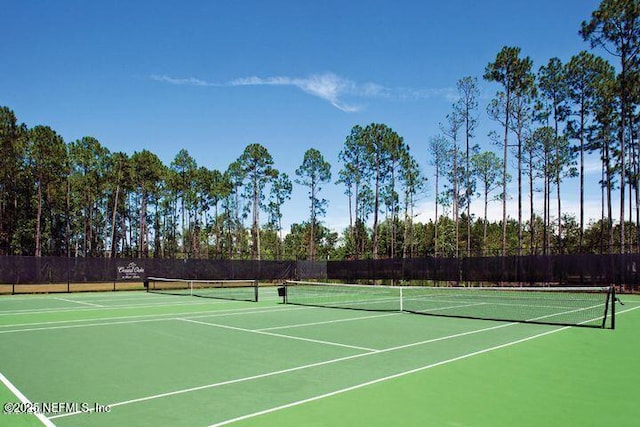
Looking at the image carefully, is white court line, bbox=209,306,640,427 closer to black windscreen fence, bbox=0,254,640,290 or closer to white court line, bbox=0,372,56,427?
white court line, bbox=0,372,56,427

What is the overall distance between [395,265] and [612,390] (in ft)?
90.8

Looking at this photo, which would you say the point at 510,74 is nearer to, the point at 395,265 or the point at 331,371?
the point at 395,265

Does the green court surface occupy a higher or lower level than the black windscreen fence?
lower

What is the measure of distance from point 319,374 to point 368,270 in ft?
94.4

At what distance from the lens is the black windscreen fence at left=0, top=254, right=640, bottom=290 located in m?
24.8

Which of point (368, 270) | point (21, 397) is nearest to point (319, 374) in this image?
point (21, 397)

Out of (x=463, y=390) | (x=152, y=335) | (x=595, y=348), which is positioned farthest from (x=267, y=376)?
(x=595, y=348)

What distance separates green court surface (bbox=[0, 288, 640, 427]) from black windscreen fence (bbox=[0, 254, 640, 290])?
14613 mm

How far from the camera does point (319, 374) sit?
661 cm

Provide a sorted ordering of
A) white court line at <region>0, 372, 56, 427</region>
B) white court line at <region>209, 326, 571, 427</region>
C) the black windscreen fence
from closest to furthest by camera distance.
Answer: white court line at <region>0, 372, 56, 427</region> → white court line at <region>209, 326, 571, 427</region> → the black windscreen fence

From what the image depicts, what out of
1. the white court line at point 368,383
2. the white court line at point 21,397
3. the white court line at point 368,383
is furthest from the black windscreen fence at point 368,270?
the white court line at point 21,397

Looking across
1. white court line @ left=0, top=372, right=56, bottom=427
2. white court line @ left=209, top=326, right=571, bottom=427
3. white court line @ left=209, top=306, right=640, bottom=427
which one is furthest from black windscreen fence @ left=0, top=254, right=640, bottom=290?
white court line @ left=0, top=372, right=56, bottom=427

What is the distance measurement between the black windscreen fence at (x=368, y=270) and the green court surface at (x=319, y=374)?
1461 cm

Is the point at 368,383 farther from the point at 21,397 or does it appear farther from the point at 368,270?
the point at 368,270
